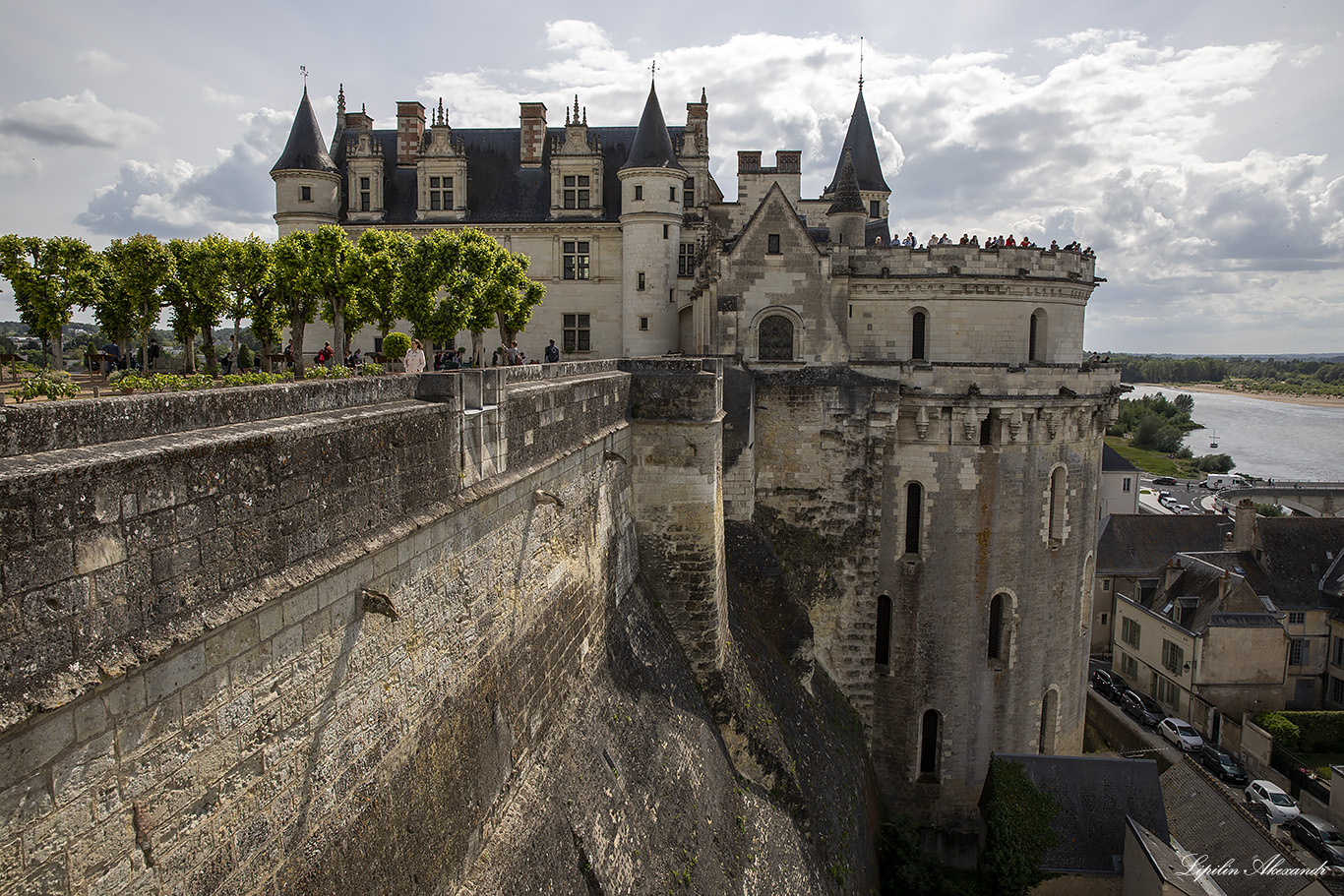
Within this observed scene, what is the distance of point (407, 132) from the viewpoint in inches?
1314

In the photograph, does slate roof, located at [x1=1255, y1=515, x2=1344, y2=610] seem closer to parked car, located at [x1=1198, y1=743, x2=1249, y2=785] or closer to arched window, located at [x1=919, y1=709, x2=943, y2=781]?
parked car, located at [x1=1198, y1=743, x2=1249, y2=785]

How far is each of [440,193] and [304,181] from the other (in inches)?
193

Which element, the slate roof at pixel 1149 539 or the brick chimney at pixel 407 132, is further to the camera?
the slate roof at pixel 1149 539

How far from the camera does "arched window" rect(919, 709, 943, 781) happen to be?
20.7 metres

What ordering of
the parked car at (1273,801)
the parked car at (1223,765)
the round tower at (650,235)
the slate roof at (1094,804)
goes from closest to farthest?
1. the slate roof at (1094,804)
2. the parked car at (1273,801)
3. the parked car at (1223,765)
4. the round tower at (650,235)

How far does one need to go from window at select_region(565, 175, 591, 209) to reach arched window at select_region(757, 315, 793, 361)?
14.4 meters

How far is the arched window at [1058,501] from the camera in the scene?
2073 centimetres

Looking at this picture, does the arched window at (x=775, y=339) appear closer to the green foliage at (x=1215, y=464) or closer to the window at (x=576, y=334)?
the window at (x=576, y=334)

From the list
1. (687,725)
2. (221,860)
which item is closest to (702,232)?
(687,725)

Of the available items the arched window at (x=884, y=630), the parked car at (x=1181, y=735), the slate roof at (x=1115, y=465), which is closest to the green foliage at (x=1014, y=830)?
the arched window at (x=884, y=630)

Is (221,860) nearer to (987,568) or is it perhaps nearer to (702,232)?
(987,568)

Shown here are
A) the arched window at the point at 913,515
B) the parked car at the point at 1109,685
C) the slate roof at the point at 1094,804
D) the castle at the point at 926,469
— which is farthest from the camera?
the parked car at the point at 1109,685

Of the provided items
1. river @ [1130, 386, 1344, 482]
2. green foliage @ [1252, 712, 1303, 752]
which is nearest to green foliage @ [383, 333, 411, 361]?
green foliage @ [1252, 712, 1303, 752]

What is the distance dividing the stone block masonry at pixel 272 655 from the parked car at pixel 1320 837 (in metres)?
25.5
